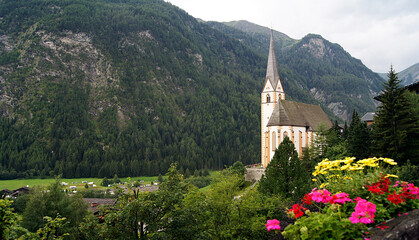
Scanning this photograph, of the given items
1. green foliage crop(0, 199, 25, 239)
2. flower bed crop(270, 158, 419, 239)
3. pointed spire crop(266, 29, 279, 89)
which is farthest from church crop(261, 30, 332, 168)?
green foliage crop(0, 199, 25, 239)

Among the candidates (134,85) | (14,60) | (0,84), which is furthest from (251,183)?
(14,60)

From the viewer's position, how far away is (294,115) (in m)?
59.2

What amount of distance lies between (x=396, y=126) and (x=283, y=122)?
3246 cm

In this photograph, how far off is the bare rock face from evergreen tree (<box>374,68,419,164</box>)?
70.6ft

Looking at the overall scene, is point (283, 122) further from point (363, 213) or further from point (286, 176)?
point (363, 213)

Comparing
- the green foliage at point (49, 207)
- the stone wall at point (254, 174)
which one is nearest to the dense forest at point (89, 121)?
the stone wall at point (254, 174)

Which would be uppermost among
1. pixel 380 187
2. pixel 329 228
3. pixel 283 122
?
pixel 283 122

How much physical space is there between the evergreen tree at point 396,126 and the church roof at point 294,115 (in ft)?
104

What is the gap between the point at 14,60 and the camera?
566 feet

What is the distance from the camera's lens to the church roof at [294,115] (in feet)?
188

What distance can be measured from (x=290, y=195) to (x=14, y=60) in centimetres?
19798

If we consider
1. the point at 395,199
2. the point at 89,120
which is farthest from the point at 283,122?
the point at 89,120

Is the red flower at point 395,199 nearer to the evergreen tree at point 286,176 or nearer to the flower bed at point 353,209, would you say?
the flower bed at point 353,209

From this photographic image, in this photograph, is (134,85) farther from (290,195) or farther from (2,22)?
(290,195)
